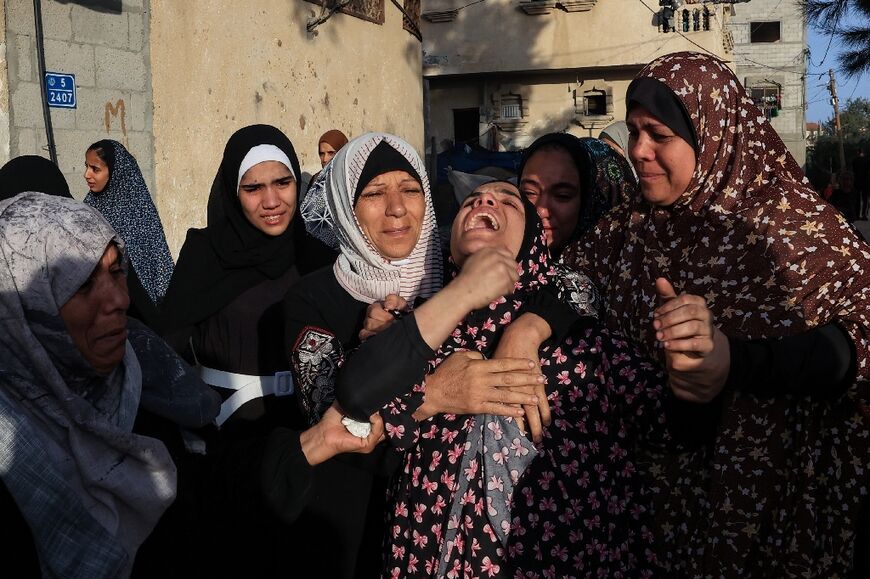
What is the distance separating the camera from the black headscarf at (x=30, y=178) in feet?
15.0

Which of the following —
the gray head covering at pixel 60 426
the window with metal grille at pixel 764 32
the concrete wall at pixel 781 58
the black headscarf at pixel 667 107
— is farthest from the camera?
the window with metal grille at pixel 764 32

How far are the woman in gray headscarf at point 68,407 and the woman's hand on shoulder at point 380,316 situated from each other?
1.74ft

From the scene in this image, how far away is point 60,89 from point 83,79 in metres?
0.38

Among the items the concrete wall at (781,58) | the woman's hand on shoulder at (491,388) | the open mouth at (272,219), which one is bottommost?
the woman's hand on shoulder at (491,388)

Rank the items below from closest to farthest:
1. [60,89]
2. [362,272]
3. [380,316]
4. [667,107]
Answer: [380,316]
[667,107]
[362,272]
[60,89]

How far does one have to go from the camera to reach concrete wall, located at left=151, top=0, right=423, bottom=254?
304 inches

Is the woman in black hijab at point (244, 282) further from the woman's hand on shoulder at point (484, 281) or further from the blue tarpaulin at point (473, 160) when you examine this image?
the blue tarpaulin at point (473, 160)

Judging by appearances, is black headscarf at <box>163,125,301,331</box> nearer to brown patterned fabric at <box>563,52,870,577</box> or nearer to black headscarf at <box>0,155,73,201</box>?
black headscarf at <box>0,155,73,201</box>

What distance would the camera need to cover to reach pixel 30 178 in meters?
4.63

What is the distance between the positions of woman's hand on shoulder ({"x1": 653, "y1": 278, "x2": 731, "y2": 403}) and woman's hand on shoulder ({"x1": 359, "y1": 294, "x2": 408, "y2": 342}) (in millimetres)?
596

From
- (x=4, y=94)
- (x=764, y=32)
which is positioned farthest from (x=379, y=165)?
(x=764, y=32)

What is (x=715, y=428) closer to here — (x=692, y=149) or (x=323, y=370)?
(x=692, y=149)

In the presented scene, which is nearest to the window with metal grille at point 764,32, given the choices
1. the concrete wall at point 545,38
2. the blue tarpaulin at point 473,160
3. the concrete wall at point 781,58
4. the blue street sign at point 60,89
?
the concrete wall at point 781,58

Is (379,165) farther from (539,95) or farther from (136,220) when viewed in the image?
(539,95)
